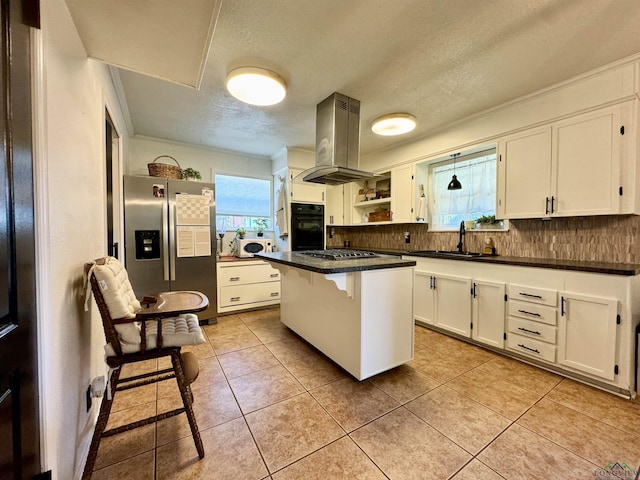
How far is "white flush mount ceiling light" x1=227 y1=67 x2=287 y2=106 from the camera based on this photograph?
2096mm

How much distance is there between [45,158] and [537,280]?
10.8 ft

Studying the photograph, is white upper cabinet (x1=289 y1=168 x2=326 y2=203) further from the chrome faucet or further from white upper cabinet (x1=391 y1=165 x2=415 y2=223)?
the chrome faucet

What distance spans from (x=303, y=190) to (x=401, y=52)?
2.50 m

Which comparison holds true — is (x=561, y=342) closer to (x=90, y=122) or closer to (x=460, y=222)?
(x=460, y=222)

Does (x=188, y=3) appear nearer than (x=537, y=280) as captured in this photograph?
Yes

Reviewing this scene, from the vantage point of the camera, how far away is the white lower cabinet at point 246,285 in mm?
3615

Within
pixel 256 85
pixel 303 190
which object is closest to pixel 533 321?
pixel 256 85

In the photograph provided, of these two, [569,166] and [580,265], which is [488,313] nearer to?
[580,265]

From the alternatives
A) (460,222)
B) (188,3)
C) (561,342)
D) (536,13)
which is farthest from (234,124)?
(561,342)

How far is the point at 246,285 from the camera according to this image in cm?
378

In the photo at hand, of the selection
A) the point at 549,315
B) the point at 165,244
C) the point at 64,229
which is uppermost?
the point at 64,229

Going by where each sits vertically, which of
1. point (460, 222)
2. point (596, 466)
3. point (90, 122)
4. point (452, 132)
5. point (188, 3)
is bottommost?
point (596, 466)

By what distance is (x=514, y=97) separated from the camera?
261 cm

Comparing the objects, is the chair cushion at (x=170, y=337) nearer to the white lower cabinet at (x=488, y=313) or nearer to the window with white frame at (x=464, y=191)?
the white lower cabinet at (x=488, y=313)
